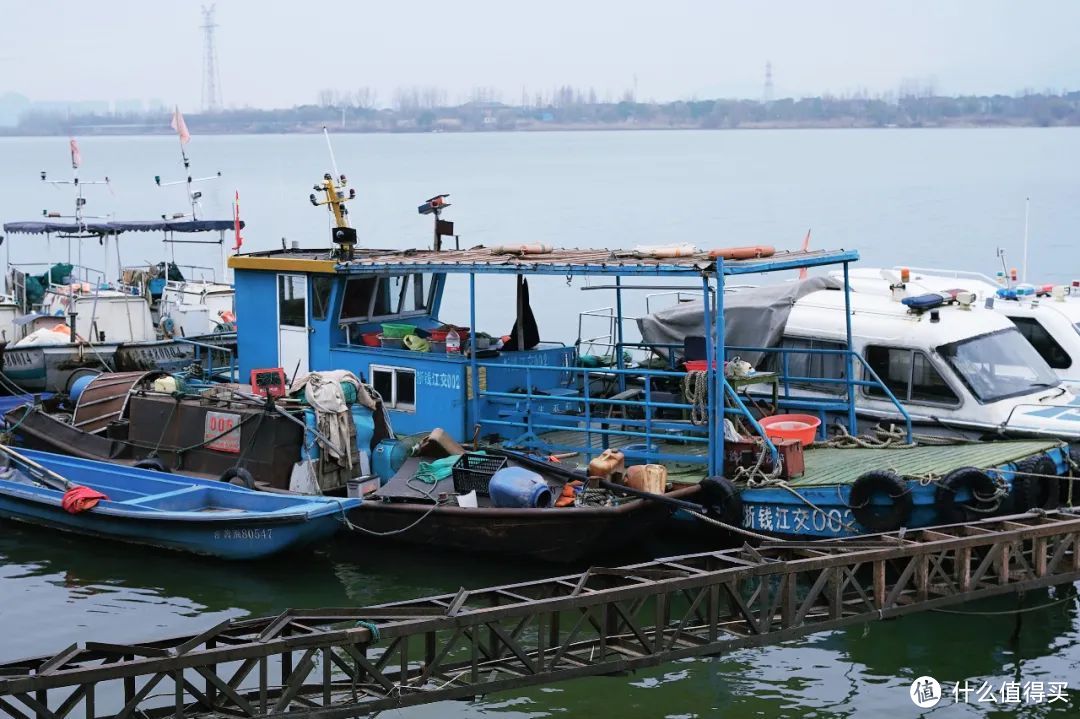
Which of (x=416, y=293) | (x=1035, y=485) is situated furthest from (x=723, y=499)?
(x=416, y=293)

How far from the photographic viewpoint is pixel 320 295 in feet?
50.9

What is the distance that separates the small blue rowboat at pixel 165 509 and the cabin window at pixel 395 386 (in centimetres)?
186

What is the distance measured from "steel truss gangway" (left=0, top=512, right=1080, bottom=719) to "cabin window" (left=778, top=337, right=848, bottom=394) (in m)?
4.39

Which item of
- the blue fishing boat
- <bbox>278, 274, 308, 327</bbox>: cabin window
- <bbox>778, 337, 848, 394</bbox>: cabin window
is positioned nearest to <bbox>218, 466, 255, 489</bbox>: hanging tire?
the blue fishing boat

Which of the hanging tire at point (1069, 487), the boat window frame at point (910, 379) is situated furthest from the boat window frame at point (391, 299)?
the hanging tire at point (1069, 487)

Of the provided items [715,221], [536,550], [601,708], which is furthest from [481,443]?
[715,221]

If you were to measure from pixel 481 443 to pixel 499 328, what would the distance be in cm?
2016

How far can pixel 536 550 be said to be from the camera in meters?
13.1

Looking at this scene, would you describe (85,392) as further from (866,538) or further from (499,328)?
Answer: (499,328)

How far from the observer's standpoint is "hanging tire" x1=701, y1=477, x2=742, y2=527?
12.5 metres

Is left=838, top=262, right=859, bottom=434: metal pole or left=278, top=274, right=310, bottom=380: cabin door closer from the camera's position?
left=838, top=262, right=859, bottom=434: metal pole

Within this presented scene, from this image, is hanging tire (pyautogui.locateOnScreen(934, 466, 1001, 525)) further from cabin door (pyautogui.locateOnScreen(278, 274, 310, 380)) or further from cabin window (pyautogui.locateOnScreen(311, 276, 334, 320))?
cabin door (pyautogui.locateOnScreen(278, 274, 310, 380))

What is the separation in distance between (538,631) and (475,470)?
3.94 metres

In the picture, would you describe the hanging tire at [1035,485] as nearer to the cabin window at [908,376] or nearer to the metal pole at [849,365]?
the cabin window at [908,376]
